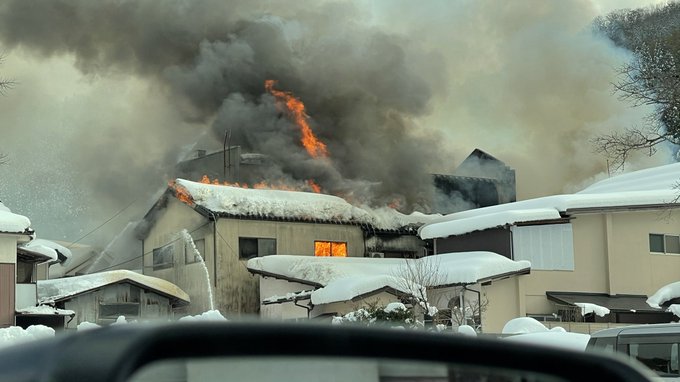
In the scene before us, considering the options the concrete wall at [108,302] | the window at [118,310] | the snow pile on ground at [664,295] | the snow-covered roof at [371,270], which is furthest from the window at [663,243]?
the window at [118,310]

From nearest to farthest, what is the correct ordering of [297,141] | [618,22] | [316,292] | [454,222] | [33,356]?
[33,356]
[316,292]
[454,222]
[297,141]
[618,22]

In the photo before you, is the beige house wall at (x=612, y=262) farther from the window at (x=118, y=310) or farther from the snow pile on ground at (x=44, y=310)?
the snow pile on ground at (x=44, y=310)

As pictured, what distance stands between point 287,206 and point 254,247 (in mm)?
2123

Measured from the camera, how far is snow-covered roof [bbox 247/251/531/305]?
29.1 metres

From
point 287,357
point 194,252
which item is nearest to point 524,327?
point 194,252

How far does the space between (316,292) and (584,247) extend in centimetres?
901

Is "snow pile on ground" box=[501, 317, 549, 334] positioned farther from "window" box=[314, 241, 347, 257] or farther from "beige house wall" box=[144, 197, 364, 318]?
"window" box=[314, 241, 347, 257]

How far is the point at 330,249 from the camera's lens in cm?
3728

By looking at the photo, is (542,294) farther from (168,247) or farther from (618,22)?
(618,22)

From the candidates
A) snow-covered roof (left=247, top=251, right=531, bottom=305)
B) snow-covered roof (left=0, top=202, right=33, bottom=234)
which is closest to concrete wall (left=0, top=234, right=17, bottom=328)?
snow-covered roof (left=0, top=202, right=33, bottom=234)

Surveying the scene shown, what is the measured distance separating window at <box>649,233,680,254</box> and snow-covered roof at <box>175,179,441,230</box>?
9800 millimetres

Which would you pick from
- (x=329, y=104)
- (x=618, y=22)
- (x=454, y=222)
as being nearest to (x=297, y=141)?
(x=329, y=104)

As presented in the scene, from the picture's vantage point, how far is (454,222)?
115 ft

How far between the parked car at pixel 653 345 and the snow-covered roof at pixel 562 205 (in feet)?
62.5
